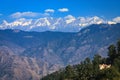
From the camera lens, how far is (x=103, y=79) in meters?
192

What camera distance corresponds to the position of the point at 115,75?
626ft

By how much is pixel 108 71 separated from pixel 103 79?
7.47 meters

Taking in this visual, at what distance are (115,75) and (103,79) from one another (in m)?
7.00

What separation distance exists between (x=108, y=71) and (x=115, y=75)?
6929 mm

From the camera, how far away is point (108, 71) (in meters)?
197
